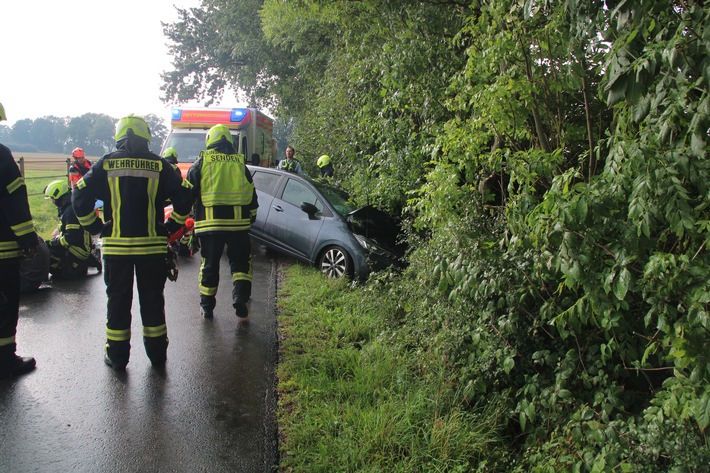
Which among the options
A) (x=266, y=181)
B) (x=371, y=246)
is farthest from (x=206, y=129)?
(x=371, y=246)

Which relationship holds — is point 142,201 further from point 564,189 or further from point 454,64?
point 454,64

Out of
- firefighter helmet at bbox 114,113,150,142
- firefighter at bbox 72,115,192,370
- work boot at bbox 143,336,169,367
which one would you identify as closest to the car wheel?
work boot at bbox 143,336,169,367

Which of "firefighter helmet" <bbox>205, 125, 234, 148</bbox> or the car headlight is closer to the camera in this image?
"firefighter helmet" <bbox>205, 125, 234, 148</bbox>

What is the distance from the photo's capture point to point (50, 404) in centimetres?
384

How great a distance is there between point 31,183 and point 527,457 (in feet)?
79.9

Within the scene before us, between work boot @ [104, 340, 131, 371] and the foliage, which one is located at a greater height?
the foliage

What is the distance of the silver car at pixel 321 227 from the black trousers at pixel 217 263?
196 cm

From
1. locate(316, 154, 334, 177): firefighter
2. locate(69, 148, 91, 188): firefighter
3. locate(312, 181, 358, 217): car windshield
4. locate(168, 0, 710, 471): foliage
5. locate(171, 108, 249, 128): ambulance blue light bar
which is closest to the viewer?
locate(168, 0, 710, 471): foliage

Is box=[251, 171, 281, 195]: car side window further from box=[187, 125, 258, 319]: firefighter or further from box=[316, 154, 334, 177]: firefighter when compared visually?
box=[187, 125, 258, 319]: firefighter

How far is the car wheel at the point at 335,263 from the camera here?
308 inches

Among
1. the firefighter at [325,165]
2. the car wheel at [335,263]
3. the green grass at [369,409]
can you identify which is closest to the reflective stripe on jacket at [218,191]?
the green grass at [369,409]

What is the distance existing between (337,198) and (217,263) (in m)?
3.55

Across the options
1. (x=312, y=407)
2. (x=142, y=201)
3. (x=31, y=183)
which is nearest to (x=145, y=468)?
(x=312, y=407)

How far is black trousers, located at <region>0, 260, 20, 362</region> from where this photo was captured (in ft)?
13.9
